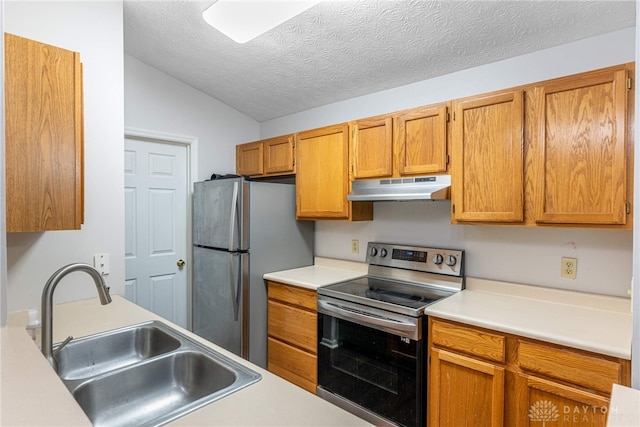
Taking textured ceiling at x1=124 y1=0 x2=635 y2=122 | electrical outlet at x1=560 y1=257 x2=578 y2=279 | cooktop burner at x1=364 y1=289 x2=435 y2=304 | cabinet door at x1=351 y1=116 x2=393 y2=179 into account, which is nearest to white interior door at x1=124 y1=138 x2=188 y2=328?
textured ceiling at x1=124 y1=0 x2=635 y2=122

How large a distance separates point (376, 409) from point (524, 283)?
1.15 metres

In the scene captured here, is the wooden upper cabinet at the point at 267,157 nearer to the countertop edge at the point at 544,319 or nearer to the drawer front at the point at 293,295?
the drawer front at the point at 293,295

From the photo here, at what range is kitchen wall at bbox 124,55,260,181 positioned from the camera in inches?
111

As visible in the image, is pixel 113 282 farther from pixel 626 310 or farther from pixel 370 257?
pixel 626 310

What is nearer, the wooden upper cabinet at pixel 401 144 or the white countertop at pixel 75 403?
the white countertop at pixel 75 403

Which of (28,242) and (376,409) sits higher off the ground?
(28,242)

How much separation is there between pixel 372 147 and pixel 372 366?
54.9 inches

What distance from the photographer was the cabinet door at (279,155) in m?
2.90

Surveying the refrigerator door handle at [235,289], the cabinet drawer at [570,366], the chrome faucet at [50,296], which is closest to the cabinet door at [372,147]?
the refrigerator door handle at [235,289]

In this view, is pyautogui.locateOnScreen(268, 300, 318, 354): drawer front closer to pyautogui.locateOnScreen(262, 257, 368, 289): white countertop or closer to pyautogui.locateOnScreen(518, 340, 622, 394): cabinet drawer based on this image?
pyautogui.locateOnScreen(262, 257, 368, 289): white countertop

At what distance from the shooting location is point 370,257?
2719 millimetres

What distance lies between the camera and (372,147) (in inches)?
93.6

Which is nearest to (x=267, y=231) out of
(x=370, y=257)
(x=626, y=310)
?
(x=370, y=257)

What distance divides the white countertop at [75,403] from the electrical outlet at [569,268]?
1666 mm
